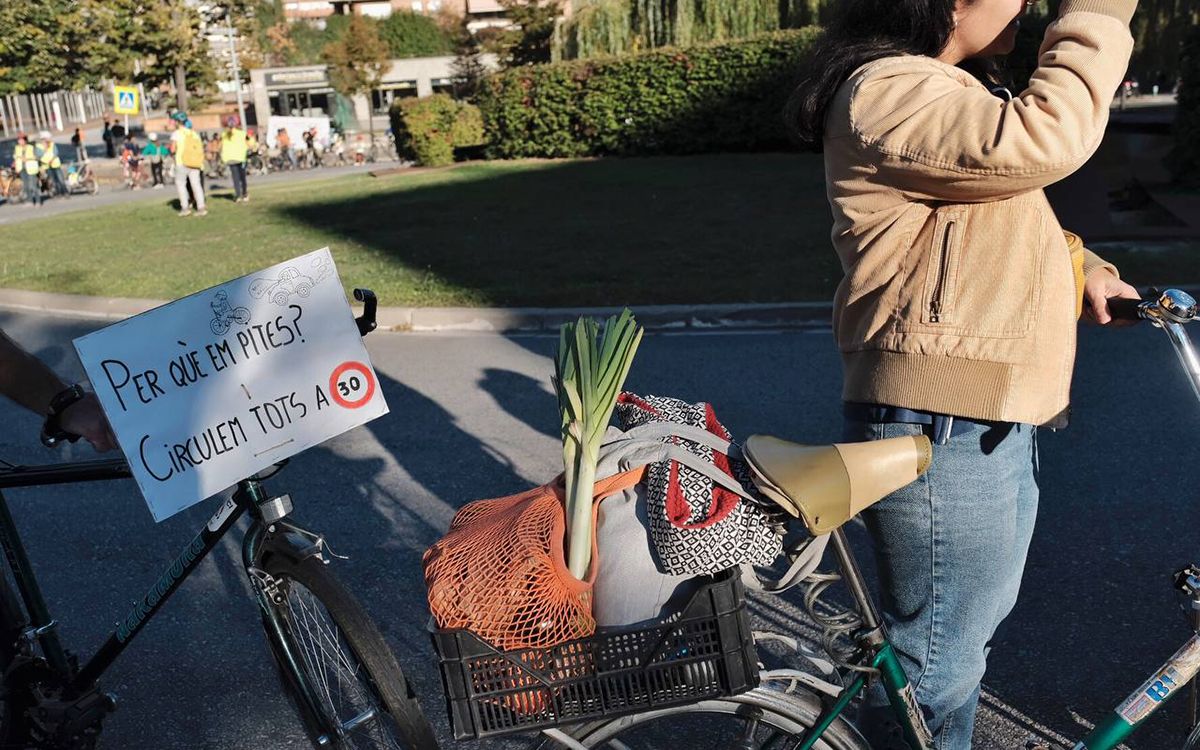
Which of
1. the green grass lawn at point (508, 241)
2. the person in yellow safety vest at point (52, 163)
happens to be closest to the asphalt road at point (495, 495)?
the green grass lawn at point (508, 241)

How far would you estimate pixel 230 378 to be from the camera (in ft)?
7.57

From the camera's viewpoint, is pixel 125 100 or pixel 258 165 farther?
pixel 125 100

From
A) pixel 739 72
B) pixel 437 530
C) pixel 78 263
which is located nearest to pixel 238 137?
pixel 78 263

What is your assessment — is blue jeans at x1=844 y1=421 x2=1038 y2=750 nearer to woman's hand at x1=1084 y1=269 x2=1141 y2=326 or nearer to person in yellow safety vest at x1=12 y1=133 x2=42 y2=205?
woman's hand at x1=1084 y1=269 x2=1141 y2=326

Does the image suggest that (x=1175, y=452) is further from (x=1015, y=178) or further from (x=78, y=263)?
(x=78, y=263)

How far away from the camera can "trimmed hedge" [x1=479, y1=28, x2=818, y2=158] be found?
82.1 ft

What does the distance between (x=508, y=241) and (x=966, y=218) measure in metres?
11.3

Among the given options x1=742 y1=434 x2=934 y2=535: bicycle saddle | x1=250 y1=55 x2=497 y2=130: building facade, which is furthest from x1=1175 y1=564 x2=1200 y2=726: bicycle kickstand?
x1=250 y1=55 x2=497 y2=130: building facade

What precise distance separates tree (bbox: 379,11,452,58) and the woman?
8118cm

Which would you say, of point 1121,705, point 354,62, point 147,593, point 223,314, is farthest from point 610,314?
point 354,62

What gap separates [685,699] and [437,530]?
10.00ft

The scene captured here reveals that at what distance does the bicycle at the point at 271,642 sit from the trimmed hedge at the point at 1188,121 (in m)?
15.2

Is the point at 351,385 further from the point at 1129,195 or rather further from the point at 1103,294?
the point at 1129,195

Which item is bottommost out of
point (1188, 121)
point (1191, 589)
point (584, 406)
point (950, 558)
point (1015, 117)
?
point (1188, 121)
